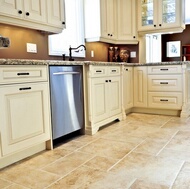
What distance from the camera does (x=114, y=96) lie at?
133 inches

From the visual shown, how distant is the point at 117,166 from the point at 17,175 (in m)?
0.80

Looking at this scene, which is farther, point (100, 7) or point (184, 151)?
point (100, 7)

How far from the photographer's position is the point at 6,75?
182 cm

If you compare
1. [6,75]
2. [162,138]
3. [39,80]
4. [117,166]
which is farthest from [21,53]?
[162,138]

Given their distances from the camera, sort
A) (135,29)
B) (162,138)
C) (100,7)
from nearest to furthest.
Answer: (162,138) → (100,7) → (135,29)

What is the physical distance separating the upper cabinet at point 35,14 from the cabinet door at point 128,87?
1.45 meters

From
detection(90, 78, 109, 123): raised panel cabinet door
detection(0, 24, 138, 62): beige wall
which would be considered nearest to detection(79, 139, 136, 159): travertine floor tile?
detection(90, 78, 109, 123): raised panel cabinet door

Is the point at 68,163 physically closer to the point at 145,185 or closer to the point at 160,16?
the point at 145,185

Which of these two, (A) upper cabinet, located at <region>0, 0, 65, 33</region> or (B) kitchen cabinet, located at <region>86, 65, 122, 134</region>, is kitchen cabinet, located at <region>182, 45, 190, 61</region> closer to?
(B) kitchen cabinet, located at <region>86, 65, 122, 134</region>

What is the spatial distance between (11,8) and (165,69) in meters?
2.54

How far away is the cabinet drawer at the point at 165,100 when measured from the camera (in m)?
3.75

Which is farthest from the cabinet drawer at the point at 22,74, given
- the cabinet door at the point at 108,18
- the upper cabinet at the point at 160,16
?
the upper cabinet at the point at 160,16

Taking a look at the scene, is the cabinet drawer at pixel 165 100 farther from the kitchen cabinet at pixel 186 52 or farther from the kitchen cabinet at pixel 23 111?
the kitchen cabinet at pixel 186 52

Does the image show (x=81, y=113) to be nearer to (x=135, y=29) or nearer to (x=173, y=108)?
(x=173, y=108)
